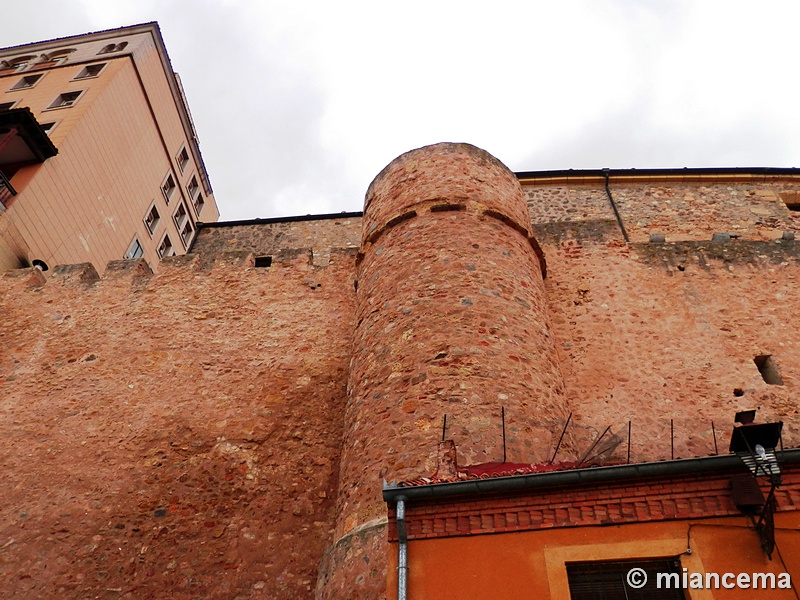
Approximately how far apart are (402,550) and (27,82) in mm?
23812

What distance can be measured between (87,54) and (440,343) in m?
21.4

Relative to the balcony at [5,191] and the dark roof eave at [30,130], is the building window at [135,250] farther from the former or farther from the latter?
the balcony at [5,191]

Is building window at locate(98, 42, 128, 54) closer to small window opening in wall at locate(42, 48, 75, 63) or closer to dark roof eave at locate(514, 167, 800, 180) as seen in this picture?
small window opening in wall at locate(42, 48, 75, 63)

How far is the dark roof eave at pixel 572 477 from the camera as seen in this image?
4.60 meters

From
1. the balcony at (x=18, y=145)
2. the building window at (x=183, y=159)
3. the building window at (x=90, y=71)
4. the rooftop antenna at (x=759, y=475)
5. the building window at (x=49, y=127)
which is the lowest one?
the rooftop antenna at (x=759, y=475)

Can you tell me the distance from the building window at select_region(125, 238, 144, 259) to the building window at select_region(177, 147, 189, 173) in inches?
222

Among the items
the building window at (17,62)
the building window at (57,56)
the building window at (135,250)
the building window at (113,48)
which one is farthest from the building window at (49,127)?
the building window at (17,62)

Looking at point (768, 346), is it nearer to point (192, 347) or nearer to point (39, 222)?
point (192, 347)

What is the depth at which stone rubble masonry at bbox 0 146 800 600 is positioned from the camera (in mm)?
7188

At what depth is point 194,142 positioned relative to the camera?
26219 mm

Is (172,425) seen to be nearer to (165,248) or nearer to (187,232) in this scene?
(165,248)

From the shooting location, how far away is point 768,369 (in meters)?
9.45

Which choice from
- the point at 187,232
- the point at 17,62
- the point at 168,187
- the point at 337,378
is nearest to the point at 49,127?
the point at 168,187

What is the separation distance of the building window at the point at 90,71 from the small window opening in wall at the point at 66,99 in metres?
1.26
